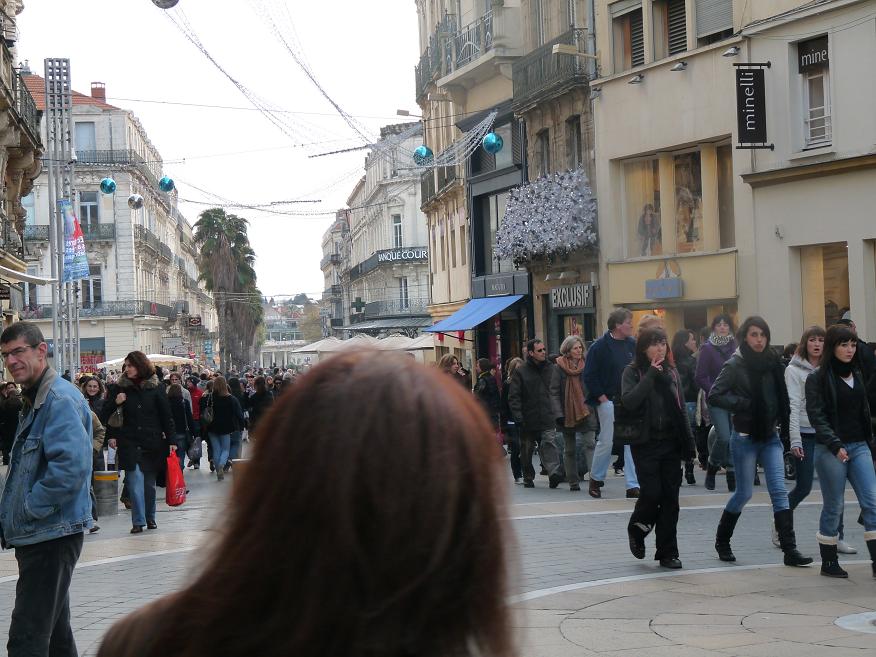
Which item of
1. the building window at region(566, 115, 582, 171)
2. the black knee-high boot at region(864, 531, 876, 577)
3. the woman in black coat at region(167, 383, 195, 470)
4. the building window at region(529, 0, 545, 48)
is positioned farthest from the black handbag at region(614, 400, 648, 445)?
the building window at region(529, 0, 545, 48)

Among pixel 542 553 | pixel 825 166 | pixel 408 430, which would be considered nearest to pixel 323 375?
pixel 408 430

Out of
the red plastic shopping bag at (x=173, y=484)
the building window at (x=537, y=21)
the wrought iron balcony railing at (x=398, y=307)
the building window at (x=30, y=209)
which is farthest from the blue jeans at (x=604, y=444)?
the wrought iron balcony railing at (x=398, y=307)

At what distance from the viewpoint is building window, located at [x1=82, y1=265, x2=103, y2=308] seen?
244ft

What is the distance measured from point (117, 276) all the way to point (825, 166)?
58936 millimetres

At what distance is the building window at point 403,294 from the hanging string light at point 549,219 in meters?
45.5

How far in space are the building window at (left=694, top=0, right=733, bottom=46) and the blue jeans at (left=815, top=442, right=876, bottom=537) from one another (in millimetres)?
16418

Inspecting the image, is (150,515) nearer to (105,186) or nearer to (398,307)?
(105,186)

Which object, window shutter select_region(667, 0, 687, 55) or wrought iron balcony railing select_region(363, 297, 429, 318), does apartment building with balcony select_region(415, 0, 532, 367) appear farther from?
wrought iron balcony railing select_region(363, 297, 429, 318)

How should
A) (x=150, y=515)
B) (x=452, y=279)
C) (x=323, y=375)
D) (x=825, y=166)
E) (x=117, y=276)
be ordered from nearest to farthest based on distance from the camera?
1. (x=323, y=375)
2. (x=150, y=515)
3. (x=825, y=166)
4. (x=452, y=279)
5. (x=117, y=276)

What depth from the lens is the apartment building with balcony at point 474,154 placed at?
34.2m

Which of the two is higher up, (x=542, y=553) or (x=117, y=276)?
(x=117, y=276)

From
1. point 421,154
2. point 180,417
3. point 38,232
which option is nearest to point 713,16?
point 421,154

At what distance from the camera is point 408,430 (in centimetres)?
158

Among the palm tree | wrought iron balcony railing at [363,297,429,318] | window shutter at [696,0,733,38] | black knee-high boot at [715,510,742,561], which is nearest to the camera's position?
black knee-high boot at [715,510,742,561]
